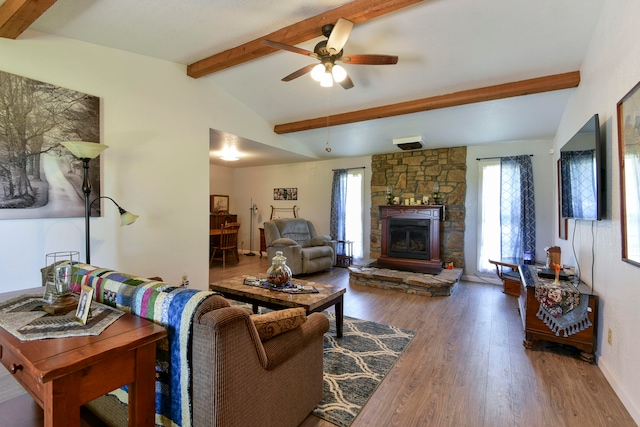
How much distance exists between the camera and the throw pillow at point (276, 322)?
145cm

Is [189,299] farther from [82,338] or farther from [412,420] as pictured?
[412,420]

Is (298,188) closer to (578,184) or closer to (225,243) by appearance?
(225,243)

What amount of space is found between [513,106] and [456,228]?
7.22 ft

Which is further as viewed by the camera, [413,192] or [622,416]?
[413,192]

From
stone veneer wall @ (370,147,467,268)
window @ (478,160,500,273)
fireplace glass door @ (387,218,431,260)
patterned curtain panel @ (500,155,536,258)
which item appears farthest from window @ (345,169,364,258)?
patterned curtain panel @ (500,155,536,258)

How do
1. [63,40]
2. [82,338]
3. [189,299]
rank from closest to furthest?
[82,338] → [189,299] → [63,40]

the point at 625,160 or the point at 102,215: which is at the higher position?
the point at 625,160

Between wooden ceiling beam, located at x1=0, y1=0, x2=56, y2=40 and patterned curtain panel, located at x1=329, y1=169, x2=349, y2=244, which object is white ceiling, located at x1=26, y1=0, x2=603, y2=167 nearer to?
wooden ceiling beam, located at x1=0, y1=0, x2=56, y2=40

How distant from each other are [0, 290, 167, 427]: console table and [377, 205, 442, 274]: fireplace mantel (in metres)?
4.55

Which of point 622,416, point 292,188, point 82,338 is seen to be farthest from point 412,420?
point 292,188

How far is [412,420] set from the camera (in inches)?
69.6

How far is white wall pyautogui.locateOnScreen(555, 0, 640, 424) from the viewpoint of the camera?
1.84 m

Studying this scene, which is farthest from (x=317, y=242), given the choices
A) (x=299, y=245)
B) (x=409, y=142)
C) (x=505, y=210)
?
(x=505, y=210)

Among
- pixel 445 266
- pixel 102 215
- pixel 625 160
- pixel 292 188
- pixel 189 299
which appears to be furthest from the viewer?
pixel 292 188
